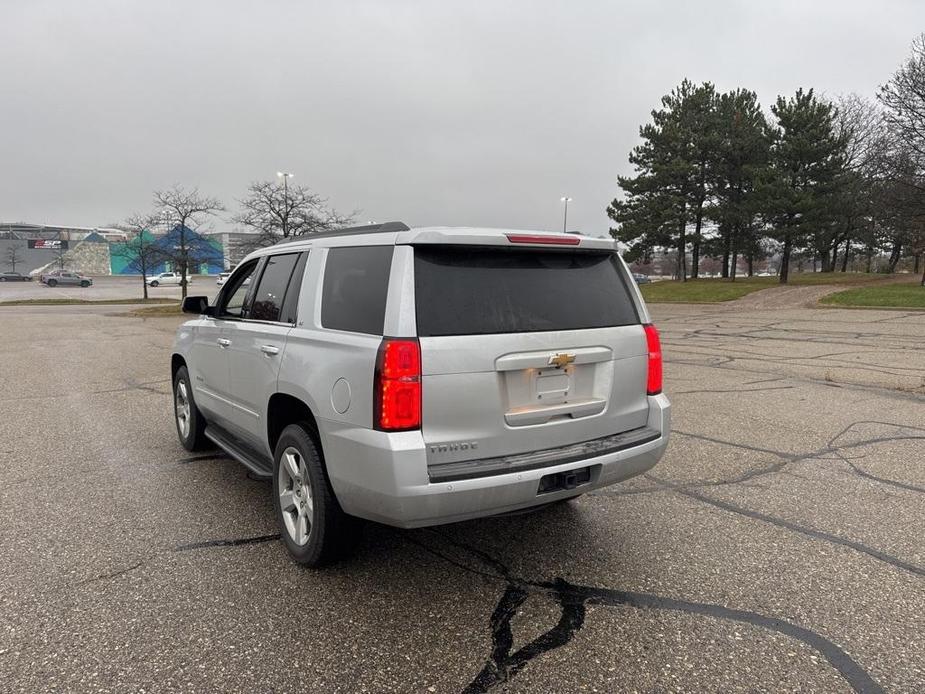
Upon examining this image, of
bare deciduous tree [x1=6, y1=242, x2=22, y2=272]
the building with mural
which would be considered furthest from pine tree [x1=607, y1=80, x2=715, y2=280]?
bare deciduous tree [x1=6, y1=242, x2=22, y2=272]

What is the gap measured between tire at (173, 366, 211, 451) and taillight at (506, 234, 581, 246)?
3.38 metres

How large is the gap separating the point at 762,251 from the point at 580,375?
4423 centimetres

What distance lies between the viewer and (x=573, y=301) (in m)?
3.17

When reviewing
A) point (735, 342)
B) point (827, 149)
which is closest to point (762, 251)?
point (827, 149)

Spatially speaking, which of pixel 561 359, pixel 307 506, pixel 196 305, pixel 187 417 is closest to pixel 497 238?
pixel 561 359

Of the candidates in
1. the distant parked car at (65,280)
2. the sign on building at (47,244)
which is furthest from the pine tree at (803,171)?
the sign on building at (47,244)

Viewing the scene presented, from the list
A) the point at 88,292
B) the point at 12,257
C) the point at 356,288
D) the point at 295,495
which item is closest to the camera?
the point at 356,288

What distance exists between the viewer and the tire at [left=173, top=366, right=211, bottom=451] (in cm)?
511

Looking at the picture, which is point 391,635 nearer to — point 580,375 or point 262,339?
point 580,375

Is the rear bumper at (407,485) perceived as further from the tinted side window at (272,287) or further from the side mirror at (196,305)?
the side mirror at (196,305)

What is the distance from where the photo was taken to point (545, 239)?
10.1ft

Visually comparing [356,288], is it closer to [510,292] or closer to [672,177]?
[510,292]

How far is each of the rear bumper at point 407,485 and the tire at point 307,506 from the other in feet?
0.49

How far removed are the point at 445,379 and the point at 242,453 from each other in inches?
79.5
